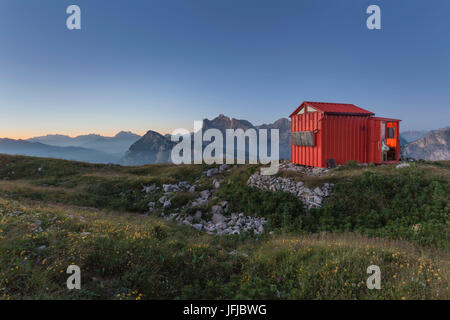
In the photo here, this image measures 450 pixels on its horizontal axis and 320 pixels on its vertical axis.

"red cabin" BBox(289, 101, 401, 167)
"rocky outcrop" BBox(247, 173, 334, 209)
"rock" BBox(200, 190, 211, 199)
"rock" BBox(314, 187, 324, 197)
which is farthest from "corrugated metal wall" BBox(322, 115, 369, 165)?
"rock" BBox(200, 190, 211, 199)

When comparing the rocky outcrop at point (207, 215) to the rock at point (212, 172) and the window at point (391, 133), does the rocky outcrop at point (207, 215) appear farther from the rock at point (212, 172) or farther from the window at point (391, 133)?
the window at point (391, 133)

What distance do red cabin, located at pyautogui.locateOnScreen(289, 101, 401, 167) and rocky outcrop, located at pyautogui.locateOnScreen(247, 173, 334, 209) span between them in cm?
492

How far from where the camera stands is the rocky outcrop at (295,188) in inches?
465

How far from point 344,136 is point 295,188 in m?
8.14

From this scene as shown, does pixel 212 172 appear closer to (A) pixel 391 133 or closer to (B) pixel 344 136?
(B) pixel 344 136

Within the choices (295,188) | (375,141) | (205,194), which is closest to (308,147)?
(375,141)

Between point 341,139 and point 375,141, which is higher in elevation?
point 341,139

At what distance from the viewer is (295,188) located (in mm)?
13109

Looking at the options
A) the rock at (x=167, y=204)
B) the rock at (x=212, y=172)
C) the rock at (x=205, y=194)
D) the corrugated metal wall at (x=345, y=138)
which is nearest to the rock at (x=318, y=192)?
the corrugated metal wall at (x=345, y=138)

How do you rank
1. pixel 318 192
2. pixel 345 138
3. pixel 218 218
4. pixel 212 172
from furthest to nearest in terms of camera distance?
pixel 212 172 → pixel 345 138 → pixel 218 218 → pixel 318 192

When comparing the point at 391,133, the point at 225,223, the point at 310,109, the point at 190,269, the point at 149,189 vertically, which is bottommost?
the point at 225,223

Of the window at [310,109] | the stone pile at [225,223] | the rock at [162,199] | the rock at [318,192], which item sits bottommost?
the stone pile at [225,223]

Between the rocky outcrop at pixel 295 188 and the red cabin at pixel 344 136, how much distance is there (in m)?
4.92

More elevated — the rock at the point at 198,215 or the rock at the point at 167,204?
the rock at the point at 167,204
